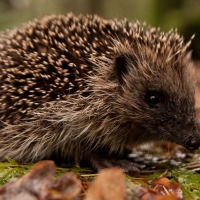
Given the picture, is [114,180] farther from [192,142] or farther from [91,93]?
[91,93]

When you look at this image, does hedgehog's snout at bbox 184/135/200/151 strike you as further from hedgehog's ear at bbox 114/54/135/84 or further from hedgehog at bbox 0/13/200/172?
hedgehog's ear at bbox 114/54/135/84

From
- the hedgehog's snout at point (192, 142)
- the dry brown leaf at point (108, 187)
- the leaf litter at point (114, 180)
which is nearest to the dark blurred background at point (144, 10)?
the leaf litter at point (114, 180)

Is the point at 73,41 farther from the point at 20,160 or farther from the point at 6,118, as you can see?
the point at 20,160

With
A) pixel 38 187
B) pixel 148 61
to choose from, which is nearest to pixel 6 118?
pixel 148 61

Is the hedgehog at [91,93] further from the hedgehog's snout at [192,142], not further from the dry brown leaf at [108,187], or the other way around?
the dry brown leaf at [108,187]

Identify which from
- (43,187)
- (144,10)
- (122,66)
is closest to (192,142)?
(122,66)

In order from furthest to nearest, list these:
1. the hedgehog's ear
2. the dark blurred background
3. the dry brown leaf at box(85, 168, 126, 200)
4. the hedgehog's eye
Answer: the dark blurred background → the hedgehog's ear → the hedgehog's eye → the dry brown leaf at box(85, 168, 126, 200)

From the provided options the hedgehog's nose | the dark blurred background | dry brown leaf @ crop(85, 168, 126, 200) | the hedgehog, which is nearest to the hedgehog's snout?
the hedgehog's nose
